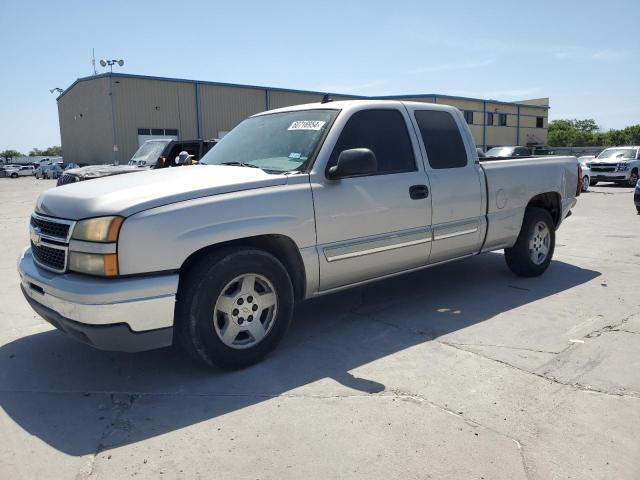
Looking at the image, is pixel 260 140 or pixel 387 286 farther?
pixel 387 286

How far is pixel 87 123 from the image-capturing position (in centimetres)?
3894

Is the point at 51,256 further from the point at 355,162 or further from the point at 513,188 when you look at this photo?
the point at 513,188

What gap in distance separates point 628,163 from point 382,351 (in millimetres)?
22996

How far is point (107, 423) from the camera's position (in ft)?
10.1

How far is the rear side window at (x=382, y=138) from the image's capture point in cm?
440

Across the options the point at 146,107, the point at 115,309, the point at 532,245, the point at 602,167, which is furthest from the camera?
the point at 146,107

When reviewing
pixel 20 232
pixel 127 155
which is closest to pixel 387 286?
pixel 20 232

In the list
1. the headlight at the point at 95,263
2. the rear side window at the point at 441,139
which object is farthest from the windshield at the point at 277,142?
the headlight at the point at 95,263

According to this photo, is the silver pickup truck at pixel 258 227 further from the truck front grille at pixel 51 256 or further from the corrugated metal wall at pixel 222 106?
the corrugated metal wall at pixel 222 106

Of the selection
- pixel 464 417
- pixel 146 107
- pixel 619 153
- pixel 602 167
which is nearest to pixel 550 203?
pixel 464 417

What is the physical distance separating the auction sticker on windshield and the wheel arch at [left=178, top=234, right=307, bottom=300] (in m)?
1.03

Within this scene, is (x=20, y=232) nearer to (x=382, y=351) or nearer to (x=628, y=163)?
(x=382, y=351)

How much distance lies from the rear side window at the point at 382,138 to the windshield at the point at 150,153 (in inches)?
342

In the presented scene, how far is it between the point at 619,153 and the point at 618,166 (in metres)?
1.41
